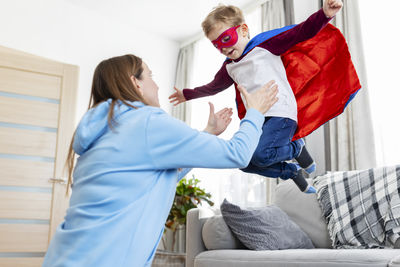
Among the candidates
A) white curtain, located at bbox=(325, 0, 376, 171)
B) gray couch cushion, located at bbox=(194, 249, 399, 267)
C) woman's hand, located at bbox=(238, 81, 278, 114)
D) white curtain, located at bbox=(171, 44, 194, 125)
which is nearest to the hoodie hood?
woman's hand, located at bbox=(238, 81, 278, 114)

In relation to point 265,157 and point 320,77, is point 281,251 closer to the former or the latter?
point 265,157

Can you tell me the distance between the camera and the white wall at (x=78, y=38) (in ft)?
13.5

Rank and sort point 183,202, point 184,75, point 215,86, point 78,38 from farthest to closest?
point 184,75 < point 78,38 < point 183,202 < point 215,86

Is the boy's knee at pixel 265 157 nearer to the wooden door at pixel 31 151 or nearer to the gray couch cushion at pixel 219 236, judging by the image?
the gray couch cushion at pixel 219 236

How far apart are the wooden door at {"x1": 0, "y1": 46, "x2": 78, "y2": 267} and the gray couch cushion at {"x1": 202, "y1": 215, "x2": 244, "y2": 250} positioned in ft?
5.60

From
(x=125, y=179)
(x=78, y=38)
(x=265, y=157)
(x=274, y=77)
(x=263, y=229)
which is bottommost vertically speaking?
(x=263, y=229)

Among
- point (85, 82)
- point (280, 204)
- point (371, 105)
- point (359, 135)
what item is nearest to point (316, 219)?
point (280, 204)

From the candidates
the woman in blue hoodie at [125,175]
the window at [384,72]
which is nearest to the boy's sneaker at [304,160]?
the woman in blue hoodie at [125,175]

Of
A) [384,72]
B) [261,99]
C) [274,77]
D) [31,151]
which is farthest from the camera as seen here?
[31,151]

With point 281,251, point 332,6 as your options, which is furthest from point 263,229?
point 332,6

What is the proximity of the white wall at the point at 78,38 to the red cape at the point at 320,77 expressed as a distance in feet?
10.3

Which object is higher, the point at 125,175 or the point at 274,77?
the point at 274,77

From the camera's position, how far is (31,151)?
143 inches

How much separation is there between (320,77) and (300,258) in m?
0.90
